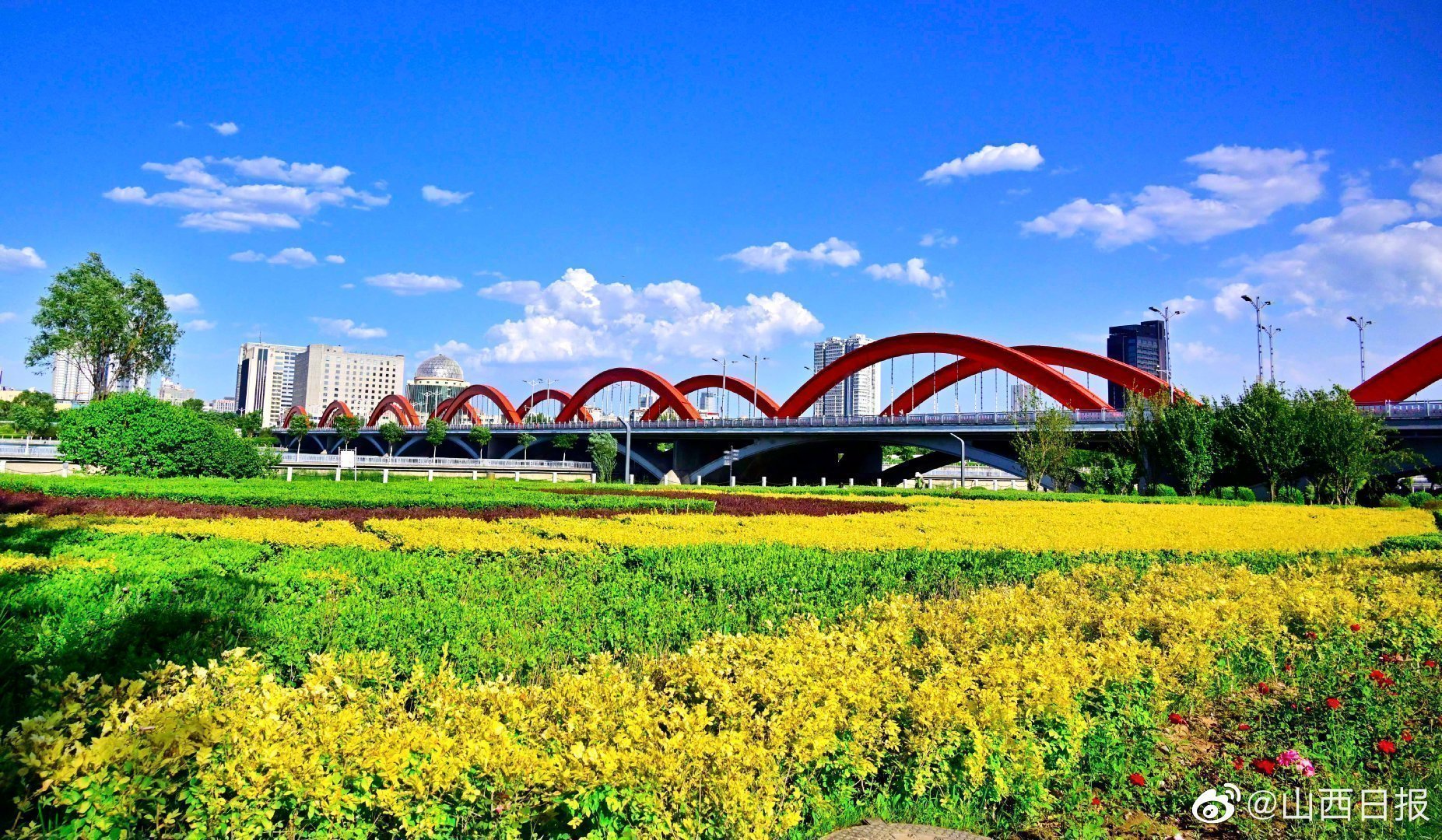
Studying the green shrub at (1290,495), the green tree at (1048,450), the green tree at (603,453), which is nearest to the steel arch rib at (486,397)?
the green tree at (603,453)

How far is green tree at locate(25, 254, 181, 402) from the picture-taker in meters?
42.7

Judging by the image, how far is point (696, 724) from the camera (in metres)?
3.73

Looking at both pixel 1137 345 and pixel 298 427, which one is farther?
pixel 1137 345

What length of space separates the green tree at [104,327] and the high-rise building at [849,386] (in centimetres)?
10012

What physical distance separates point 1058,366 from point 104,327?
62.7 metres

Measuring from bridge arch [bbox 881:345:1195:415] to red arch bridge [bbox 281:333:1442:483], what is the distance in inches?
3.8

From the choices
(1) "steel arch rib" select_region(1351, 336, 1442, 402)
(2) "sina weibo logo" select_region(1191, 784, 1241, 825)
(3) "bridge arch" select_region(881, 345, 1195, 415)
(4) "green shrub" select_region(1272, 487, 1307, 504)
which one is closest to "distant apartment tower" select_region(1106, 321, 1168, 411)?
(3) "bridge arch" select_region(881, 345, 1195, 415)

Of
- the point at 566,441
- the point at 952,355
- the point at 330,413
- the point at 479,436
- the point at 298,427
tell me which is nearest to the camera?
the point at 952,355

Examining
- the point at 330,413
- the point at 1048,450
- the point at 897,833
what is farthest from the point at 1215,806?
the point at 330,413

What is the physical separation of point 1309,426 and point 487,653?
38215 millimetres

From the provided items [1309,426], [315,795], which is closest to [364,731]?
[315,795]

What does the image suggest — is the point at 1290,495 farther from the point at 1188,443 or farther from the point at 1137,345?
the point at 1137,345

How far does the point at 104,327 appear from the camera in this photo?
43.3 meters

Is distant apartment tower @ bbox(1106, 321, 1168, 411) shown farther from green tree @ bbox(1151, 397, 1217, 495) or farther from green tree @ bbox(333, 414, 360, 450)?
green tree @ bbox(333, 414, 360, 450)
